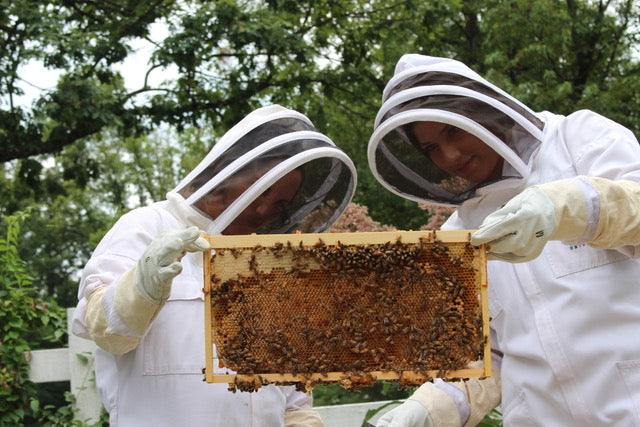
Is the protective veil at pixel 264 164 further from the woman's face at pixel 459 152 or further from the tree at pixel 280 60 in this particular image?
the tree at pixel 280 60

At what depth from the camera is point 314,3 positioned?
34.7ft

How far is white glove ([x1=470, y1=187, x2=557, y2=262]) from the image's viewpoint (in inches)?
101

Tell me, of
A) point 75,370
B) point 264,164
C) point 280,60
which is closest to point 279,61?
point 280,60

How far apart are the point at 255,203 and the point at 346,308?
3.25 ft

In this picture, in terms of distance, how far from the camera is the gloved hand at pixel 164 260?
8.48ft

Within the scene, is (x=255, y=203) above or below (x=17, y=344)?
above

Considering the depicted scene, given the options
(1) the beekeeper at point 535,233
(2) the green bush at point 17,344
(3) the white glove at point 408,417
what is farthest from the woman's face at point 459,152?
(2) the green bush at point 17,344

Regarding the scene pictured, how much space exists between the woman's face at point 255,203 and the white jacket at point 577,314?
114 cm

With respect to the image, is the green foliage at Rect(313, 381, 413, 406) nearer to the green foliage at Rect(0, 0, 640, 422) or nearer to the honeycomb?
the green foliage at Rect(0, 0, 640, 422)

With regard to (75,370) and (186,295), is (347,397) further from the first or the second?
(186,295)

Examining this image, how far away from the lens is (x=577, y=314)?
2.97 m

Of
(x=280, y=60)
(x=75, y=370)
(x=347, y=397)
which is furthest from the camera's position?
(x=280, y=60)

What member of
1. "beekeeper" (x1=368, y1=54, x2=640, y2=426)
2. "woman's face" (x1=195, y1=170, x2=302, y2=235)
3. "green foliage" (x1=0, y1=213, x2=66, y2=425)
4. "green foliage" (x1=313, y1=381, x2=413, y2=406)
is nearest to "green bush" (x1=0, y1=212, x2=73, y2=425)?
"green foliage" (x1=0, y1=213, x2=66, y2=425)

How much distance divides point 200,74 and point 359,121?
4972 mm
